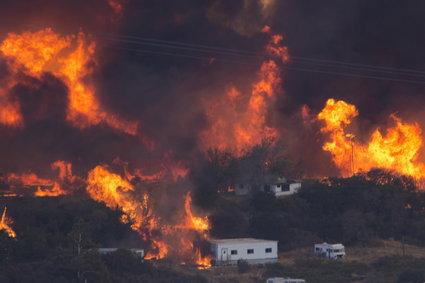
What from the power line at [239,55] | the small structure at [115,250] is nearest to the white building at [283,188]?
the power line at [239,55]

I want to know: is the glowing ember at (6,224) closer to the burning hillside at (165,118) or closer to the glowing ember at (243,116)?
the burning hillside at (165,118)

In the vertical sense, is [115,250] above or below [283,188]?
below

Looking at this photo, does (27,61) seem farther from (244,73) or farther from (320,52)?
(320,52)

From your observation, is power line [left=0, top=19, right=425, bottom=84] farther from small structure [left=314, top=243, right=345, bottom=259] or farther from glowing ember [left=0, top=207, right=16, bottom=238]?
small structure [left=314, top=243, right=345, bottom=259]

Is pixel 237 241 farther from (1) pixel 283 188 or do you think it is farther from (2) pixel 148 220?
(1) pixel 283 188

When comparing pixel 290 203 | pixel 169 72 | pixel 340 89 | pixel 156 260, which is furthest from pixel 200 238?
pixel 340 89

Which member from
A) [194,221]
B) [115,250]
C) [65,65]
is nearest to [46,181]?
[65,65]
